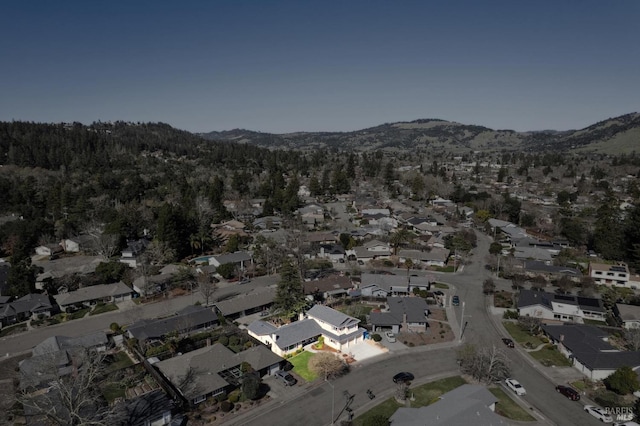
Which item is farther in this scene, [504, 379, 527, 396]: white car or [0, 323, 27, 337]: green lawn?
[0, 323, 27, 337]: green lawn

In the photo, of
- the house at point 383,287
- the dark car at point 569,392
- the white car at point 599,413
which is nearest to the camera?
the white car at point 599,413

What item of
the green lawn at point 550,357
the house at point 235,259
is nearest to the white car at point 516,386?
the green lawn at point 550,357

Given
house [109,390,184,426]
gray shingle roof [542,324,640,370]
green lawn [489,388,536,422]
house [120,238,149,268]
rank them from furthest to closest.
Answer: house [120,238,149,268], gray shingle roof [542,324,640,370], green lawn [489,388,536,422], house [109,390,184,426]

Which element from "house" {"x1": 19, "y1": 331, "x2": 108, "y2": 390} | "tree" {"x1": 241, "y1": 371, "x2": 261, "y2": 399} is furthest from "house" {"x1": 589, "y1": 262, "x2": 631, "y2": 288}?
"house" {"x1": 19, "y1": 331, "x2": 108, "y2": 390}

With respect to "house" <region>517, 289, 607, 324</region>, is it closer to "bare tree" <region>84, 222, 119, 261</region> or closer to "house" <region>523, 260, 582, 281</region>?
"house" <region>523, 260, 582, 281</region>

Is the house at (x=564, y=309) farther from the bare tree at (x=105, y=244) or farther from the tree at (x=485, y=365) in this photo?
the bare tree at (x=105, y=244)

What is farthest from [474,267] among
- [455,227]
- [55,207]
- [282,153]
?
[282,153]

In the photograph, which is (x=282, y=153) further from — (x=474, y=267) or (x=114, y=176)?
(x=474, y=267)
